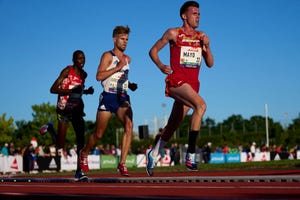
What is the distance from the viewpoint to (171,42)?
11.0 metres

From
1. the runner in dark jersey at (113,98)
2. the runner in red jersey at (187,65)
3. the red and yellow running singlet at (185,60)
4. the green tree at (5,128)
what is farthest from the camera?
the green tree at (5,128)

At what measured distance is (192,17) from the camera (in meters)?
11.1

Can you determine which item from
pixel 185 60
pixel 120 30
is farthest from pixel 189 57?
pixel 120 30

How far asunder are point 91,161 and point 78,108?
2949 centimetres

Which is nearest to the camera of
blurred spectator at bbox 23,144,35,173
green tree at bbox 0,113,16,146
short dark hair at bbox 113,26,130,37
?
short dark hair at bbox 113,26,130,37

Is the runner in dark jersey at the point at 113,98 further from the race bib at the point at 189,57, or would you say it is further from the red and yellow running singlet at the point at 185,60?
the race bib at the point at 189,57

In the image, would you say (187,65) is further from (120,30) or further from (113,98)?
(120,30)

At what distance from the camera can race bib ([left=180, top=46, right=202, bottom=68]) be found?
10.8 m

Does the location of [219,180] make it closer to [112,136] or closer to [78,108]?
[78,108]

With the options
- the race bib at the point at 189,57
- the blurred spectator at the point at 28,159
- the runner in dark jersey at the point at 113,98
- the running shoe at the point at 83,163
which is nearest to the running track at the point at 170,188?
the running shoe at the point at 83,163

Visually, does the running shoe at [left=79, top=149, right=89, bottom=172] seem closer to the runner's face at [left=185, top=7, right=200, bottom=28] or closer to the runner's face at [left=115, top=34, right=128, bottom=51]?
the runner's face at [left=115, top=34, right=128, bottom=51]

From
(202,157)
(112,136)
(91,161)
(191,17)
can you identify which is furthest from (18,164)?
(112,136)

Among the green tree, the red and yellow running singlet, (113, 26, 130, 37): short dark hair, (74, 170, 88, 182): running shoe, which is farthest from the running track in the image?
the green tree

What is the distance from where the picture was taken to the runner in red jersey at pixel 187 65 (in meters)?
10.6
